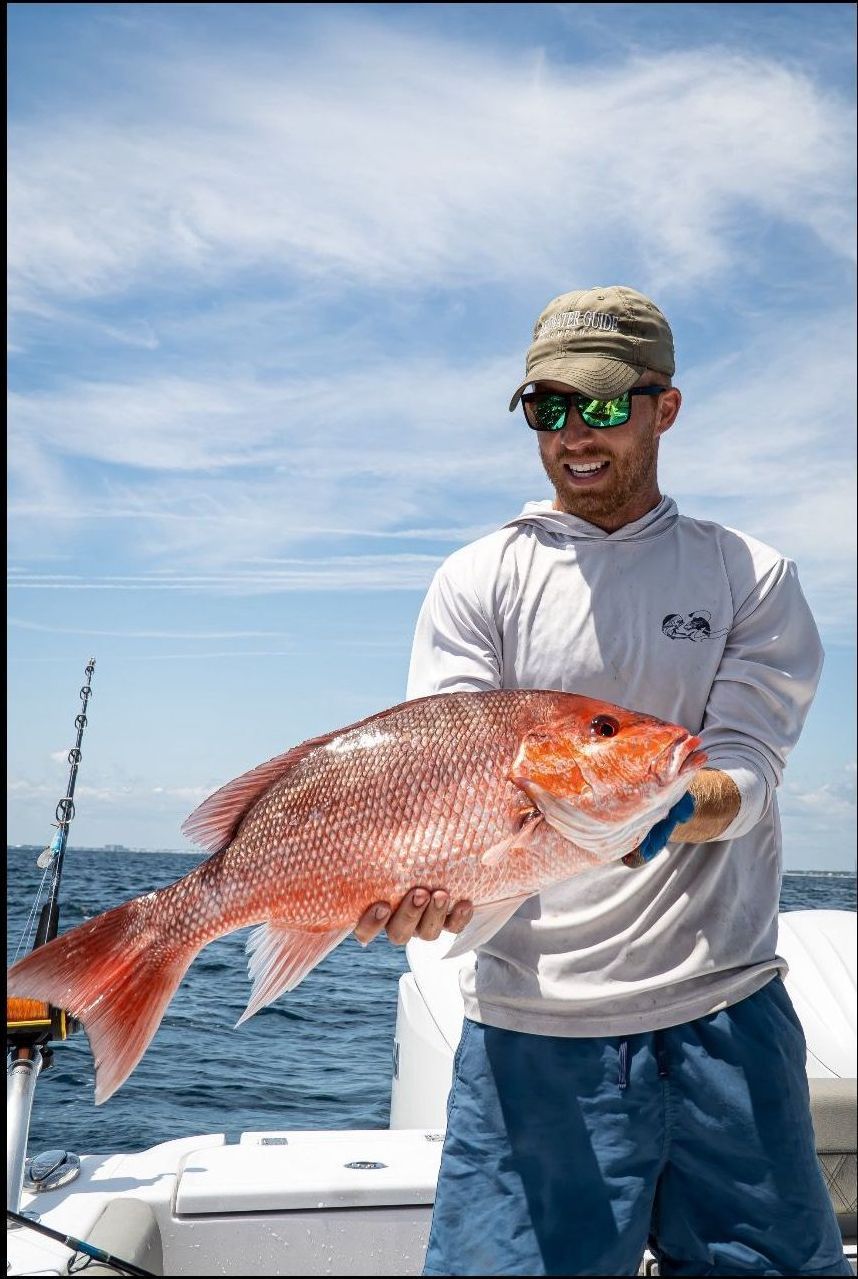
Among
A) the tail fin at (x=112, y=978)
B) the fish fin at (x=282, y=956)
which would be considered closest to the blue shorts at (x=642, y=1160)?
the fish fin at (x=282, y=956)

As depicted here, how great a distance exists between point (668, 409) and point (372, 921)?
1528mm

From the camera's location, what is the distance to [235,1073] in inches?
432

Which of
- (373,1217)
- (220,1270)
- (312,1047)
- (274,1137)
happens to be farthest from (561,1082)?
(312,1047)

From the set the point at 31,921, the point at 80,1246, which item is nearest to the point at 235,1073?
the point at 31,921

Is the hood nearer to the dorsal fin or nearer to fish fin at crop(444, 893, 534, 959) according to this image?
the dorsal fin

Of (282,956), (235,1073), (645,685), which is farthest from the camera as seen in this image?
(235,1073)

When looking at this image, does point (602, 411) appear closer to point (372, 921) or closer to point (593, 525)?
point (593, 525)

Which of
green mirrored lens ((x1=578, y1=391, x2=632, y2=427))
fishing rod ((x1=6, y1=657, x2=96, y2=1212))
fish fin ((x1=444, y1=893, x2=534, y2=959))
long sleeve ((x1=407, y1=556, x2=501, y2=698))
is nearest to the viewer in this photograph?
fish fin ((x1=444, y1=893, x2=534, y2=959))

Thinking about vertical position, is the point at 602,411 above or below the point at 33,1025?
above

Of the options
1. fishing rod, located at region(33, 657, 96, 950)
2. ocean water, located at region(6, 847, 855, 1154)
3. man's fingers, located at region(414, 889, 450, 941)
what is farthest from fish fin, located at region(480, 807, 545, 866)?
ocean water, located at region(6, 847, 855, 1154)

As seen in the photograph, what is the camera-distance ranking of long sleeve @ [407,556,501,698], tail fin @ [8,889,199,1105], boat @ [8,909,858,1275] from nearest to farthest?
tail fin @ [8,889,199,1105]
long sleeve @ [407,556,501,698]
boat @ [8,909,858,1275]

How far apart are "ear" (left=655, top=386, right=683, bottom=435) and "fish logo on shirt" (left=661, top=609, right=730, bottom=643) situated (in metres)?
0.53

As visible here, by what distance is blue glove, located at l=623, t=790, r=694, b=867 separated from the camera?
231 centimetres

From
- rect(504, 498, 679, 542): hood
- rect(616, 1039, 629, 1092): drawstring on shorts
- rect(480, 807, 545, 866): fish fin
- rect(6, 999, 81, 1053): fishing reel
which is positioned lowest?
rect(6, 999, 81, 1053): fishing reel
